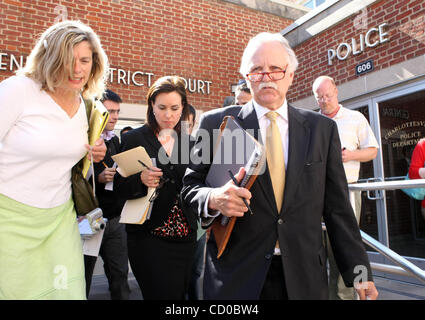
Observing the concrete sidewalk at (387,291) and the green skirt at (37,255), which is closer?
the green skirt at (37,255)

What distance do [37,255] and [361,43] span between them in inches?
235

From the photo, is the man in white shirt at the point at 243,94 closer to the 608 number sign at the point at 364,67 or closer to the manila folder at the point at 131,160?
the manila folder at the point at 131,160

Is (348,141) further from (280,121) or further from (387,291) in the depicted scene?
(387,291)

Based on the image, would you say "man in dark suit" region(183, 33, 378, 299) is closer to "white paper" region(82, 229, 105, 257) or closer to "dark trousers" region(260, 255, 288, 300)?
"dark trousers" region(260, 255, 288, 300)

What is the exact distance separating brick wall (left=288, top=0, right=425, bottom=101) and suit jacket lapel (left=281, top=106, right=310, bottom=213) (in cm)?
433

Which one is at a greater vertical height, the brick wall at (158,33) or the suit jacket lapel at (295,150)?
the brick wall at (158,33)

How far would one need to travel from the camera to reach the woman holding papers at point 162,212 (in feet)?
7.94

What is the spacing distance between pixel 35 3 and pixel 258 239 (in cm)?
688

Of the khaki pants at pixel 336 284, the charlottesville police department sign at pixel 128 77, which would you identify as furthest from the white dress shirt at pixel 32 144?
the charlottesville police department sign at pixel 128 77

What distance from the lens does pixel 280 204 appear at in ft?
5.35

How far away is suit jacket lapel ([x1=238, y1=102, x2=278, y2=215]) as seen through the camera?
5.22ft

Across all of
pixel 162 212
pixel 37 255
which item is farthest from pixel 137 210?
pixel 37 255

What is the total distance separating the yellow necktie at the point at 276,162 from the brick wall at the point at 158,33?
5906mm

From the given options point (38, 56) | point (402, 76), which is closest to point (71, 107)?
point (38, 56)
